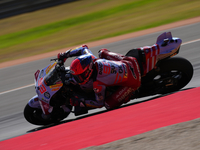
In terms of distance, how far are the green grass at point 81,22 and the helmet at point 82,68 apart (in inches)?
306

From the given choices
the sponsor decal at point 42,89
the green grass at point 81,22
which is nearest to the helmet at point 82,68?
the sponsor decal at point 42,89

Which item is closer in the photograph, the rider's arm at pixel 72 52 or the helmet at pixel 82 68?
the helmet at pixel 82 68

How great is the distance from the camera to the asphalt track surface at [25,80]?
5.33m

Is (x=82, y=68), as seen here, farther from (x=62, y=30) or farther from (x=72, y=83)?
(x=62, y=30)

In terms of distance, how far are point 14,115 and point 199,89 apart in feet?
12.1

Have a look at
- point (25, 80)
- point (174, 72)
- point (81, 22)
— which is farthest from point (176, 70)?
point (81, 22)

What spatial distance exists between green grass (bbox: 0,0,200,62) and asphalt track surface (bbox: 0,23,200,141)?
2204 mm

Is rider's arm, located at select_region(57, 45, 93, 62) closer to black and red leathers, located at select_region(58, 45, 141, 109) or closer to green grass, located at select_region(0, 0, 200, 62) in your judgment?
black and red leathers, located at select_region(58, 45, 141, 109)

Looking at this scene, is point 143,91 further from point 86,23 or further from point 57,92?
point 86,23

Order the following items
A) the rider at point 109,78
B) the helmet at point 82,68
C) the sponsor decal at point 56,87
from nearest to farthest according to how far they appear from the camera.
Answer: the helmet at point 82,68
the rider at point 109,78
the sponsor decal at point 56,87

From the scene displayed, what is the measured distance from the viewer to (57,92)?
4.66 metres

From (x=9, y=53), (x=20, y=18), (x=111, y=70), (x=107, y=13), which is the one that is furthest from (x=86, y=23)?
(x=111, y=70)

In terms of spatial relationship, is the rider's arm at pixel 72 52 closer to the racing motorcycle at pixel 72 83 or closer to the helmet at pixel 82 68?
the racing motorcycle at pixel 72 83

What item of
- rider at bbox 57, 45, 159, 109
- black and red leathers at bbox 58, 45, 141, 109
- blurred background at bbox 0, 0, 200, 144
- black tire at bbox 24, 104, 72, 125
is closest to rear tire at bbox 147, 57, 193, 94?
rider at bbox 57, 45, 159, 109
